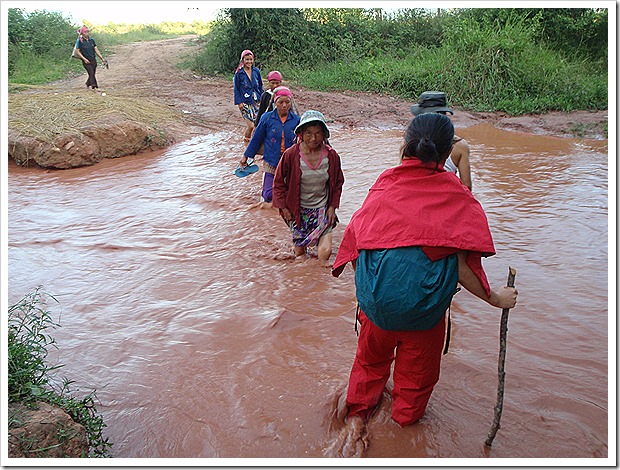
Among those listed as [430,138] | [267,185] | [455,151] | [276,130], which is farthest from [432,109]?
[267,185]

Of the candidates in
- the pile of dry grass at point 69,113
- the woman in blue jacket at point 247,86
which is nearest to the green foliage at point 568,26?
the woman in blue jacket at point 247,86

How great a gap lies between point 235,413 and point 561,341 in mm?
2174

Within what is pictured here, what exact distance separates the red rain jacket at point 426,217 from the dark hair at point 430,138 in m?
0.04

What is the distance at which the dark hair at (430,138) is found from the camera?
2193 millimetres

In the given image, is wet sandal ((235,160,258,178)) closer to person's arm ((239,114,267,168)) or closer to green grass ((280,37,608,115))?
person's arm ((239,114,267,168))

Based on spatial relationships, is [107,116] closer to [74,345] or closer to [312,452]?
[74,345]

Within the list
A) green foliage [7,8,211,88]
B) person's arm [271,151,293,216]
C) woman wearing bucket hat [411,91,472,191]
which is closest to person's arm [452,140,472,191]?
woman wearing bucket hat [411,91,472,191]

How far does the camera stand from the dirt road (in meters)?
10.7

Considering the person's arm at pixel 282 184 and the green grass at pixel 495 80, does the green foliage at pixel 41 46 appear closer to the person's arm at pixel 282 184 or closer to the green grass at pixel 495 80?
the green grass at pixel 495 80

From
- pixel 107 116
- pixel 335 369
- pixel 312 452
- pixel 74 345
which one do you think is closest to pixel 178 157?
pixel 107 116

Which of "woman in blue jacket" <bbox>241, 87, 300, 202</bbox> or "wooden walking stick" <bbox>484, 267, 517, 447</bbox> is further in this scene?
"woman in blue jacket" <bbox>241, 87, 300, 202</bbox>

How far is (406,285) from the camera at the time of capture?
2.19 metres

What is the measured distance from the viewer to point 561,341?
3.61 meters

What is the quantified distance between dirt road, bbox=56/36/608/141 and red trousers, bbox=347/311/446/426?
8368 millimetres
